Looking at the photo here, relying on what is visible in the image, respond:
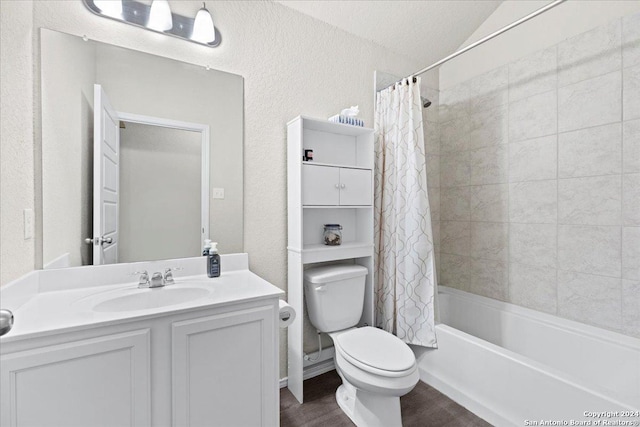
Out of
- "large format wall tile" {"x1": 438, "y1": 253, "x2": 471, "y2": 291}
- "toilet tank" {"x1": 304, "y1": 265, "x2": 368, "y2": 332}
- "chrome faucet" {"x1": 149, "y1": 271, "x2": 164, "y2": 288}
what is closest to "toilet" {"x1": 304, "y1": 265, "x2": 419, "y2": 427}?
"toilet tank" {"x1": 304, "y1": 265, "x2": 368, "y2": 332}

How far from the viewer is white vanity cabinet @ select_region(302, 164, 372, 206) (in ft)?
6.01

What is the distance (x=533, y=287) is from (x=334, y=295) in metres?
1.41

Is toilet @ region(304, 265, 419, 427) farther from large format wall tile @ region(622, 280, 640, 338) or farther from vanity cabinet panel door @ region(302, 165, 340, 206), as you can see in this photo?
large format wall tile @ region(622, 280, 640, 338)

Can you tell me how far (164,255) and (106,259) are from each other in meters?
0.25

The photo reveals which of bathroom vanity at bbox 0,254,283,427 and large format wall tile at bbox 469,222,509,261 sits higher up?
large format wall tile at bbox 469,222,509,261

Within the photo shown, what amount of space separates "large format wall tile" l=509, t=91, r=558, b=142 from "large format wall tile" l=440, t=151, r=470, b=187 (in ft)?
1.30

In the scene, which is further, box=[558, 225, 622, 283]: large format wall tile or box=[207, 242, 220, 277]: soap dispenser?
box=[558, 225, 622, 283]: large format wall tile

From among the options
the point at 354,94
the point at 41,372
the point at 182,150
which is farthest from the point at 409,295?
the point at 41,372

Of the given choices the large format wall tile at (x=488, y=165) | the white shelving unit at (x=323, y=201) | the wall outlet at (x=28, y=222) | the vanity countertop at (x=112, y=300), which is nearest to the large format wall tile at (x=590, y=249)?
the large format wall tile at (x=488, y=165)

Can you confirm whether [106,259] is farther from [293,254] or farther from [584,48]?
[584,48]

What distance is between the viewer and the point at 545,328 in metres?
1.96

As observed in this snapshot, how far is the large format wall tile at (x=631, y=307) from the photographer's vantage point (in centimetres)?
165

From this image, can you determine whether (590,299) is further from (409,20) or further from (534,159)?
(409,20)

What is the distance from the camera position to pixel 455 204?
8.59 feet
